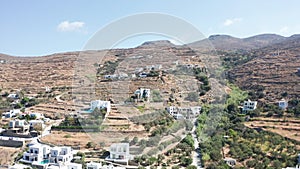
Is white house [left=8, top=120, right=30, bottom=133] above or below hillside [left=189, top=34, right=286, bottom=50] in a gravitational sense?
below

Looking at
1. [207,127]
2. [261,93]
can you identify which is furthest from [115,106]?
[261,93]

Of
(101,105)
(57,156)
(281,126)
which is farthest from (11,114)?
(281,126)

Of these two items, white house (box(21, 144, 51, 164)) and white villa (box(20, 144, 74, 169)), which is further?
white house (box(21, 144, 51, 164))

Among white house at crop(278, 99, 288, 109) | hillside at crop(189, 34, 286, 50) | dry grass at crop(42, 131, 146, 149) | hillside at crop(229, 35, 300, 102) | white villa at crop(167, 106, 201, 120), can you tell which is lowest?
dry grass at crop(42, 131, 146, 149)

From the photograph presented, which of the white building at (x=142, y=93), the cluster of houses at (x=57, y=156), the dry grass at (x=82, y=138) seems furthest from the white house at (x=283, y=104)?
the cluster of houses at (x=57, y=156)

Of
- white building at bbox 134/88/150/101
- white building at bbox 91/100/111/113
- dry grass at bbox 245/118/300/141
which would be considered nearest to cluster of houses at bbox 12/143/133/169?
white building at bbox 91/100/111/113

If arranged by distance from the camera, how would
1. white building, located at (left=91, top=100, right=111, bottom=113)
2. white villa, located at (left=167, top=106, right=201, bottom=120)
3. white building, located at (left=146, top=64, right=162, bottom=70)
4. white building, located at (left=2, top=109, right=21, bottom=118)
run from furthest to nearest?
white building, located at (left=146, top=64, right=162, bottom=70), white building, located at (left=2, top=109, right=21, bottom=118), white building, located at (left=91, top=100, right=111, bottom=113), white villa, located at (left=167, top=106, right=201, bottom=120)

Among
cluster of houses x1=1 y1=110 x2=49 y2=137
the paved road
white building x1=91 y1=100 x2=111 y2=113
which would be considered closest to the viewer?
the paved road

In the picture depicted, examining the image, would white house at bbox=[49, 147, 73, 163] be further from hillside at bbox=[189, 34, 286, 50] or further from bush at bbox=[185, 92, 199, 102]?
hillside at bbox=[189, 34, 286, 50]
